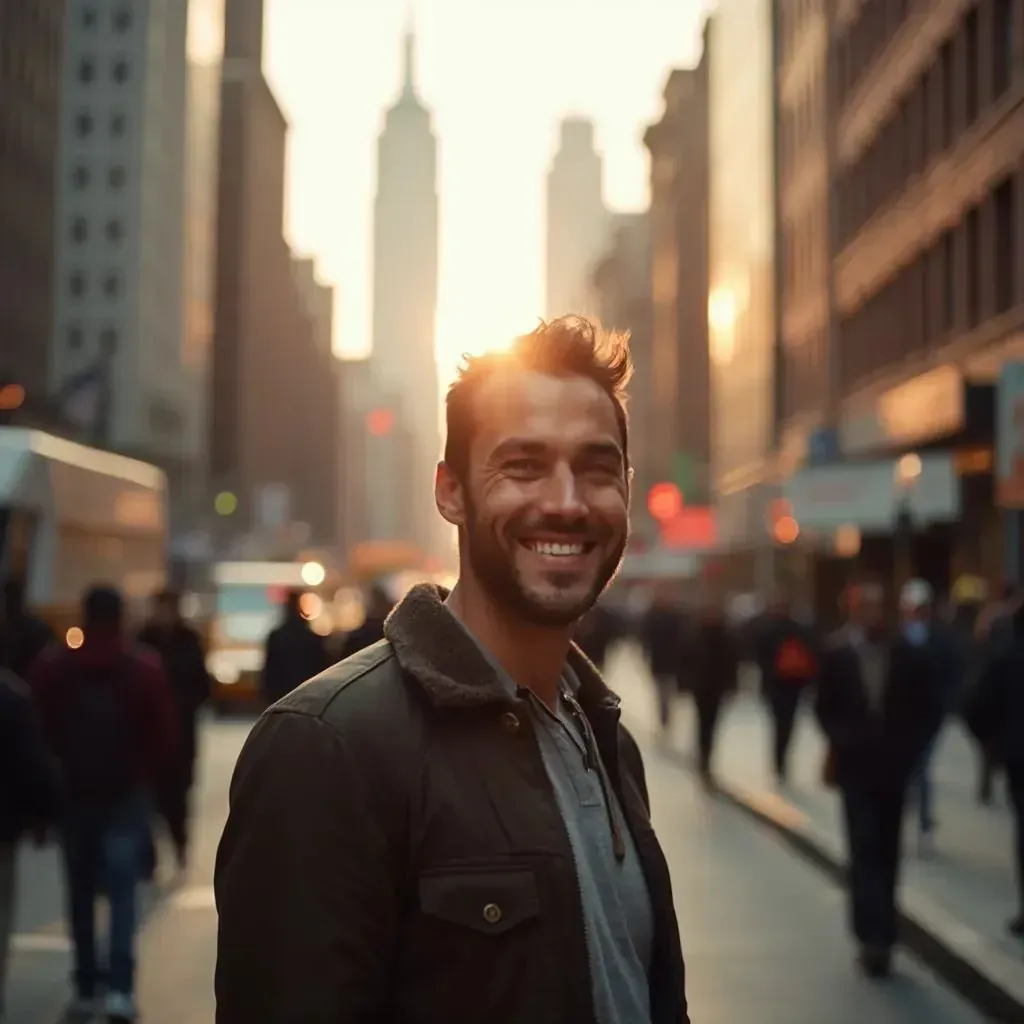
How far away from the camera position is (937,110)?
35.3m

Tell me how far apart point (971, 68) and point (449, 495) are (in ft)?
103

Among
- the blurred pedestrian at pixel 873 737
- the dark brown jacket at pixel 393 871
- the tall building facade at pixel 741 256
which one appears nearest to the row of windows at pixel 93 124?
the tall building facade at pixel 741 256

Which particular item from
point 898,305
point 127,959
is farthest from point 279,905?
point 898,305

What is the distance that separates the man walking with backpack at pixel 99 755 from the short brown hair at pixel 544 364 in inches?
229

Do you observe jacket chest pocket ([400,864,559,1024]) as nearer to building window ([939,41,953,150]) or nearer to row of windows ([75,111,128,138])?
building window ([939,41,953,150])

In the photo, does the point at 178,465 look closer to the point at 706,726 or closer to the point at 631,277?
the point at 631,277

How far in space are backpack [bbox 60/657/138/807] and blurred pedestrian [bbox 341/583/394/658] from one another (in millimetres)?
2498

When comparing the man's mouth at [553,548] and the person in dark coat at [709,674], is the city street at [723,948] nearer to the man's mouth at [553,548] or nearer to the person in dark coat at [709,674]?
the person in dark coat at [709,674]

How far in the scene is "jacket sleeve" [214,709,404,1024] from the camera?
2.51m

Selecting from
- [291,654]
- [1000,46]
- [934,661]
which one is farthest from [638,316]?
[934,661]

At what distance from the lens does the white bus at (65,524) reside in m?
21.1

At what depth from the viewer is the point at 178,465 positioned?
109312 mm

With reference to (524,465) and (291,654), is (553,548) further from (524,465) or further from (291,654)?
(291,654)

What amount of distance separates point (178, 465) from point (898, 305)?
246 feet
